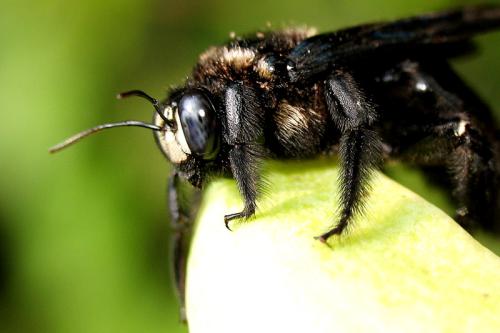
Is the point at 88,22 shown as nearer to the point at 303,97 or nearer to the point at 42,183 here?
the point at 42,183

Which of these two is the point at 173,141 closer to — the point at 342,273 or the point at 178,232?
the point at 178,232

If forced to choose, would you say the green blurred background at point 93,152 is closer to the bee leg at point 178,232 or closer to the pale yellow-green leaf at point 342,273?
the bee leg at point 178,232

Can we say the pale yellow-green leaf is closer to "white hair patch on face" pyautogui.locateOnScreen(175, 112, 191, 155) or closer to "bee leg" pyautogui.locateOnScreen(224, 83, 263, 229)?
"bee leg" pyautogui.locateOnScreen(224, 83, 263, 229)

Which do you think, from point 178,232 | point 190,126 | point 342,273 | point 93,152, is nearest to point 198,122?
point 190,126

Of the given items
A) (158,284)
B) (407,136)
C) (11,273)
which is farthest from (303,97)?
(11,273)

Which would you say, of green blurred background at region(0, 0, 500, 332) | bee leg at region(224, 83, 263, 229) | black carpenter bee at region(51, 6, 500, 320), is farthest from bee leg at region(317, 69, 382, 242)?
green blurred background at region(0, 0, 500, 332)

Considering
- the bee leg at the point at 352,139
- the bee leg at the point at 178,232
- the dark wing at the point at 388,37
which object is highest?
the dark wing at the point at 388,37

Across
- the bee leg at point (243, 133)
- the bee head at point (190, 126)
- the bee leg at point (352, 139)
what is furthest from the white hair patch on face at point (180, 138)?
the bee leg at point (352, 139)
